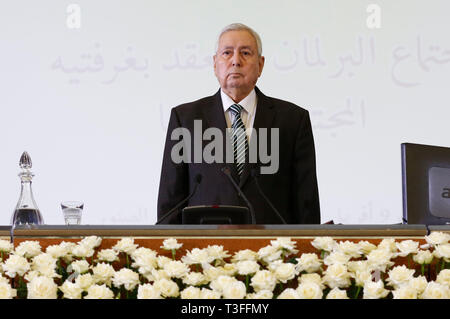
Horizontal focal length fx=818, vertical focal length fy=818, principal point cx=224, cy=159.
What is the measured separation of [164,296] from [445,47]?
11.5ft

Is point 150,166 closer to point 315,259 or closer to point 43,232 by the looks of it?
point 43,232

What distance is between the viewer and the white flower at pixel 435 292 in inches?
47.9

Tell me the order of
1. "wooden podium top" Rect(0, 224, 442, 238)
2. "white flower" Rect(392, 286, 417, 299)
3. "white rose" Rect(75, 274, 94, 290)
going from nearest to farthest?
1. "white flower" Rect(392, 286, 417, 299)
2. "white rose" Rect(75, 274, 94, 290)
3. "wooden podium top" Rect(0, 224, 442, 238)

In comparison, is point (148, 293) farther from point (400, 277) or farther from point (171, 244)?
point (400, 277)

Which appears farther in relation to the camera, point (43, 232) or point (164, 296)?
point (43, 232)

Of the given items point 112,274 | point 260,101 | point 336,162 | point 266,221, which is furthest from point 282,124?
point 112,274

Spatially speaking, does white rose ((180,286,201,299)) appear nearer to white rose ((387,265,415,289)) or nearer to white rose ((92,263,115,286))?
white rose ((92,263,115,286))

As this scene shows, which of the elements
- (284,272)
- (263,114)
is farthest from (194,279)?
(263,114)

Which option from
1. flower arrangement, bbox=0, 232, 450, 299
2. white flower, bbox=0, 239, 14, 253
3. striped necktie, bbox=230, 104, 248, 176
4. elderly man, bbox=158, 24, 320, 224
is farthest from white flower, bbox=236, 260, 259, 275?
striped necktie, bbox=230, 104, 248, 176

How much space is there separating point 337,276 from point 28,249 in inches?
21.9

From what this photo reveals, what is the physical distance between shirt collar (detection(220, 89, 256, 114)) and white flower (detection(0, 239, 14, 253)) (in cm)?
160

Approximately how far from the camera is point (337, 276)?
4.30 ft

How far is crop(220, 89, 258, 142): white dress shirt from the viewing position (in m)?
3.04
